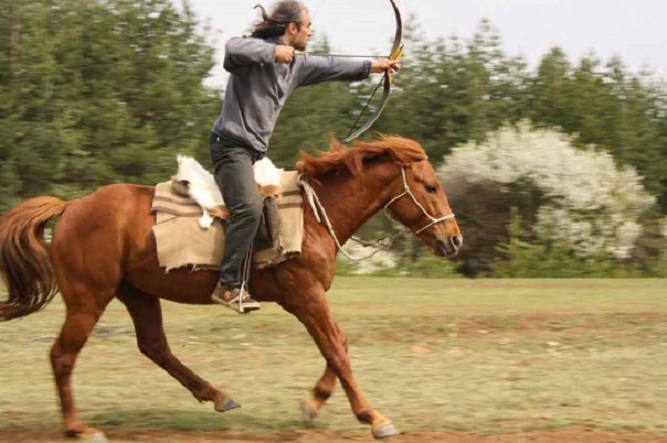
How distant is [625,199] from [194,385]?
75.7 feet

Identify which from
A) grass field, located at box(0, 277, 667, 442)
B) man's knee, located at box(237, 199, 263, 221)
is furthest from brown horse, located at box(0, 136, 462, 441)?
grass field, located at box(0, 277, 667, 442)

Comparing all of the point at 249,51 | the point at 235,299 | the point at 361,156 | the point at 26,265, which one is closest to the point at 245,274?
the point at 235,299

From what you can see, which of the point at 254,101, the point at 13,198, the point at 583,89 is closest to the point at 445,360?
the point at 254,101

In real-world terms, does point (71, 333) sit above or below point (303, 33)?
below

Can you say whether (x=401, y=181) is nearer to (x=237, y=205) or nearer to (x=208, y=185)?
(x=237, y=205)

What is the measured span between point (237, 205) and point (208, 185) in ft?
1.69

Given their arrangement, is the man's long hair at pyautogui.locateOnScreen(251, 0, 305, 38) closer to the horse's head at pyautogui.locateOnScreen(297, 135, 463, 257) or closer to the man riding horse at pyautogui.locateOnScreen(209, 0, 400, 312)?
the man riding horse at pyautogui.locateOnScreen(209, 0, 400, 312)

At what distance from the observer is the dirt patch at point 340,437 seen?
863cm

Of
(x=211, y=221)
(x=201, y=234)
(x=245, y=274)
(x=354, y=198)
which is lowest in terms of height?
(x=245, y=274)

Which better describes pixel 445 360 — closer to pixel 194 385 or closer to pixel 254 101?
pixel 194 385

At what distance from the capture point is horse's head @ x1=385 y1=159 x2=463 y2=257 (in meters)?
9.02

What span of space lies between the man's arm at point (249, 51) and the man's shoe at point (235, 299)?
5.56 ft

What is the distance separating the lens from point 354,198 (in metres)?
9.14

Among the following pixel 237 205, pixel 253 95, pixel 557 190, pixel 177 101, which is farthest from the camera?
pixel 177 101
